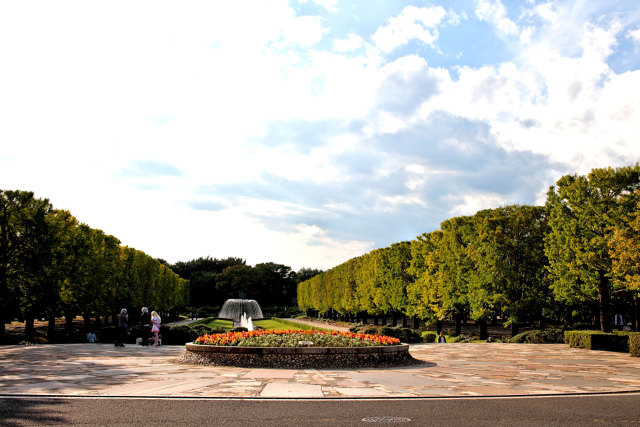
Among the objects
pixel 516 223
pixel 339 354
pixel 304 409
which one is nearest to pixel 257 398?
pixel 304 409

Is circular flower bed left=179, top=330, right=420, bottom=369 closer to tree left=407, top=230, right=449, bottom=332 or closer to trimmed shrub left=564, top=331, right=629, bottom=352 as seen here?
trimmed shrub left=564, top=331, right=629, bottom=352

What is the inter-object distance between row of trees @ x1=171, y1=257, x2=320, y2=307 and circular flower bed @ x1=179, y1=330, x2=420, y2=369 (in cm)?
10817

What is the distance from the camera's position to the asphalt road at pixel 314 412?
308 inches

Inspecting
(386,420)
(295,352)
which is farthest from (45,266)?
(386,420)

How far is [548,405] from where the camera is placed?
9617 mm

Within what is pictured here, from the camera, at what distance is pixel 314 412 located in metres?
8.64

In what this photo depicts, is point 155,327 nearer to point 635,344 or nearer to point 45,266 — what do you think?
point 45,266

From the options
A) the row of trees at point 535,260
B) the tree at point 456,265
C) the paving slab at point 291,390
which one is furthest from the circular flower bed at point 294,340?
the tree at point 456,265

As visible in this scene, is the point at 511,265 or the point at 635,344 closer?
the point at 635,344

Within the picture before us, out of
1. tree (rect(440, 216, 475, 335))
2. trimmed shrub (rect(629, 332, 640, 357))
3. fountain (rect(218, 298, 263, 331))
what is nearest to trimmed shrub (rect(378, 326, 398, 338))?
tree (rect(440, 216, 475, 335))

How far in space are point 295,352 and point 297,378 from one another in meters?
2.73

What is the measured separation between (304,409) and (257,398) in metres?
1.36

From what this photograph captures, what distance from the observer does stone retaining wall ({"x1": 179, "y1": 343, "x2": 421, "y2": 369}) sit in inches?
610

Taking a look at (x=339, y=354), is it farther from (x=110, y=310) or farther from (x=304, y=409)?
(x=110, y=310)
